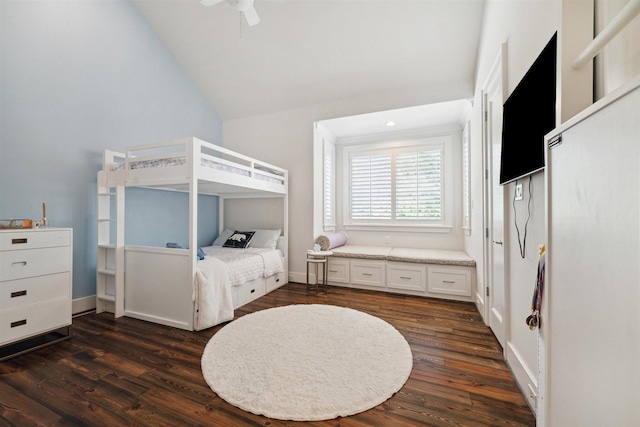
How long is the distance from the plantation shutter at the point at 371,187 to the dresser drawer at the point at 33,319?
3814mm

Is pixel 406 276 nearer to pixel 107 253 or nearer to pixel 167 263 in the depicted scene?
pixel 167 263

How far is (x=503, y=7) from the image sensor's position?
2010 mm

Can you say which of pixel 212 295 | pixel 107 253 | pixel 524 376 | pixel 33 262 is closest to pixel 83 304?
pixel 107 253

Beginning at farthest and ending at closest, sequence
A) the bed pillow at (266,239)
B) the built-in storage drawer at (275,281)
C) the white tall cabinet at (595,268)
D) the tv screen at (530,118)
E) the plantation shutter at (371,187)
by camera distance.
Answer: the plantation shutter at (371,187), the bed pillow at (266,239), the built-in storage drawer at (275,281), the tv screen at (530,118), the white tall cabinet at (595,268)

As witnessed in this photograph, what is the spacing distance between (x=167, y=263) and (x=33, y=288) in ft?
3.10

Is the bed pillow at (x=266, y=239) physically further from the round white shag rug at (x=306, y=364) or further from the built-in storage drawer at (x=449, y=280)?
the built-in storage drawer at (x=449, y=280)

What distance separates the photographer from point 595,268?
719mm

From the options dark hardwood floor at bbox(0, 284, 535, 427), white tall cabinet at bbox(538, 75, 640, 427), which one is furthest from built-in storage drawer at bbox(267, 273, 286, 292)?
white tall cabinet at bbox(538, 75, 640, 427)

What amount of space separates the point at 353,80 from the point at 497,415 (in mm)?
3688

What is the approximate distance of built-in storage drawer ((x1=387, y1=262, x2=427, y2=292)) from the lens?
136 inches

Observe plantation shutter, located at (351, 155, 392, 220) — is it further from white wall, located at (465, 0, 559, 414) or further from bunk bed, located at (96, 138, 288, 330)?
white wall, located at (465, 0, 559, 414)

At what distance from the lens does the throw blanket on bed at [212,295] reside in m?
2.45

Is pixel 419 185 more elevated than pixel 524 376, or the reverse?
pixel 419 185

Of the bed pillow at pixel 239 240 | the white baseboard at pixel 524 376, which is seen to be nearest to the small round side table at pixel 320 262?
the bed pillow at pixel 239 240
